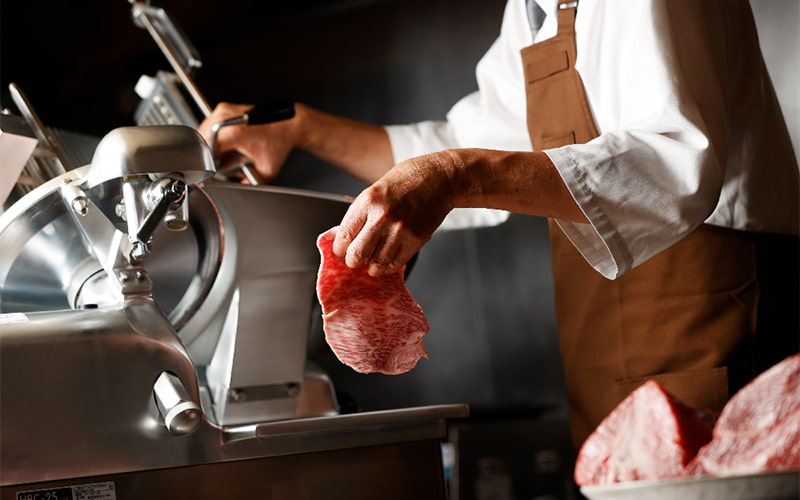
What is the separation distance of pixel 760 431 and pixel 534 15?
43.6 inches

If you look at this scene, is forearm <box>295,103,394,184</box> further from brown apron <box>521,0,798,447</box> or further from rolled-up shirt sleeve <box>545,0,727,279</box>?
rolled-up shirt sleeve <box>545,0,727,279</box>

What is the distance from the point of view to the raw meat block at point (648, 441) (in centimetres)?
56

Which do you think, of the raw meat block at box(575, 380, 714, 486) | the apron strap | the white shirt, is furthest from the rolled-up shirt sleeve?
the raw meat block at box(575, 380, 714, 486)

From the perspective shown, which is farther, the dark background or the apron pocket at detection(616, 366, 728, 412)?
the dark background

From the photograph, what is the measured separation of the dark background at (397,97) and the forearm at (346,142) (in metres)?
0.63

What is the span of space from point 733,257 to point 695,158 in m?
0.30

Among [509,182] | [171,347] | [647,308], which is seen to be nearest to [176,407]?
[171,347]

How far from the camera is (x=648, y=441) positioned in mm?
576

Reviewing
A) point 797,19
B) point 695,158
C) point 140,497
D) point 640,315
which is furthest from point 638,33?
point 140,497

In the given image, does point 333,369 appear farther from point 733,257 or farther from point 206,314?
point 733,257

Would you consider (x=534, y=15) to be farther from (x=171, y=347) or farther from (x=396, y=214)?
(x=171, y=347)

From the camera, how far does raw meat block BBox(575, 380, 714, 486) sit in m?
0.56

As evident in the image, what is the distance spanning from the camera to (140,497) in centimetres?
83

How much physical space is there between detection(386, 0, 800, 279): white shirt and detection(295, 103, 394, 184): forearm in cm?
46
